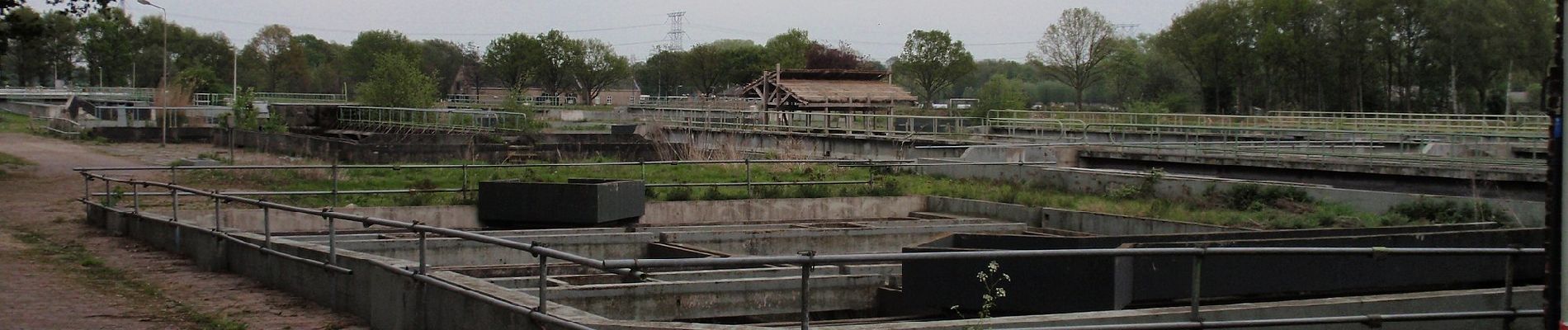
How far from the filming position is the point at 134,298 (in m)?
11.9

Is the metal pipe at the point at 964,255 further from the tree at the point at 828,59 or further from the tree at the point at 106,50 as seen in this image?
the tree at the point at 106,50

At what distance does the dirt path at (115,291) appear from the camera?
1080 cm

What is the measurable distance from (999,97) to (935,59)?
502 inches

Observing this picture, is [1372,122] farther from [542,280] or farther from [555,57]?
[555,57]

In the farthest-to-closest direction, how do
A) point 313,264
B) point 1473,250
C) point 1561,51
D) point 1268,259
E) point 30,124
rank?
1. point 30,124
2. point 1268,259
3. point 313,264
4. point 1473,250
5. point 1561,51

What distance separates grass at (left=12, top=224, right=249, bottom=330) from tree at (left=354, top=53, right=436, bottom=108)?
1563 inches

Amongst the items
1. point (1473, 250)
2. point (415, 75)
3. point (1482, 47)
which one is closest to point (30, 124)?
point (415, 75)

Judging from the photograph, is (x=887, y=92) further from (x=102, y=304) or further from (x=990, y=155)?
(x=102, y=304)

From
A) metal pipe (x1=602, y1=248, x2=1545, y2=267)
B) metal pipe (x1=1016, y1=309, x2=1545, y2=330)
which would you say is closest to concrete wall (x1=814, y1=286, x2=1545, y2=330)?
metal pipe (x1=1016, y1=309, x2=1545, y2=330)

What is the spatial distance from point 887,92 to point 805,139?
2056 centimetres

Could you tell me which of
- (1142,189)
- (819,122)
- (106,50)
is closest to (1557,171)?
(1142,189)

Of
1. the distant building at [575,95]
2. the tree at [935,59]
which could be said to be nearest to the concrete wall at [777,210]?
the tree at [935,59]

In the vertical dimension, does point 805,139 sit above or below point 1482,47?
below

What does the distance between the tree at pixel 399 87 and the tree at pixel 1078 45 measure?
45540 mm
